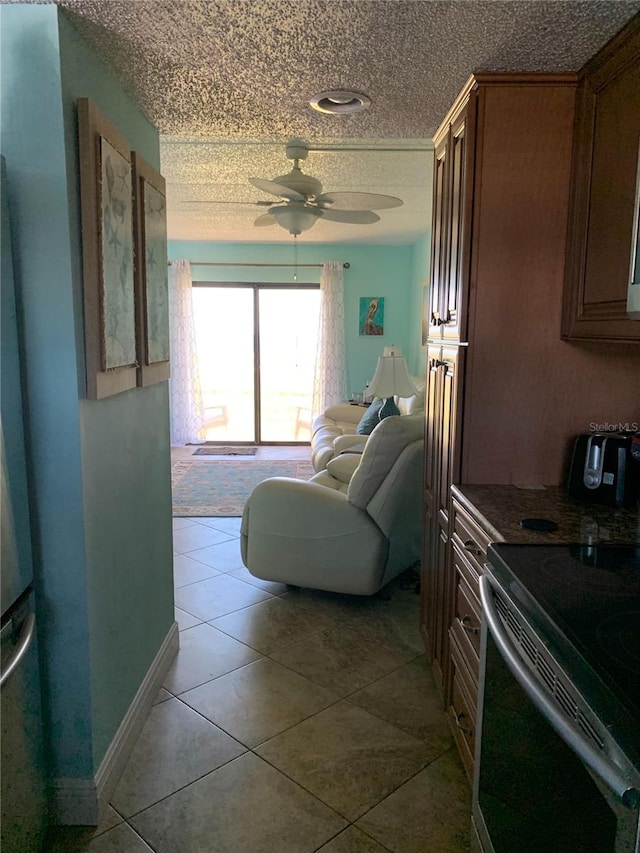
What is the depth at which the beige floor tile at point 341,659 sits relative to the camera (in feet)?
8.27

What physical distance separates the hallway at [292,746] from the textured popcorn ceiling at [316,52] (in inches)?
85.5

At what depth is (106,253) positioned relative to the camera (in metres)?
1.73

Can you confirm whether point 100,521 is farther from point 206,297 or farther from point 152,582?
point 206,297

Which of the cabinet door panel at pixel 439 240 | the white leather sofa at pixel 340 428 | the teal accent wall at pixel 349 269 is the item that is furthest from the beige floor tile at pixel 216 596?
the teal accent wall at pixel 349 269

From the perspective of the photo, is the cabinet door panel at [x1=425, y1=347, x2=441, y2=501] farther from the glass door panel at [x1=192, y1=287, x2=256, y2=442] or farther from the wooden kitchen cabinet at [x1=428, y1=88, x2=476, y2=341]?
Answer: the glass door panel at [x1=192, y1=287, x2=256, y2=442]

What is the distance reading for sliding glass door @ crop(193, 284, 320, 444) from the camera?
730cm

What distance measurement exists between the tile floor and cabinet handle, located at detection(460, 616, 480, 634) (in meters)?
0.53

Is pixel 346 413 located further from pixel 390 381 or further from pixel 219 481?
pixel 390 381

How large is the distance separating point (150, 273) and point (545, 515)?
62.4 inches

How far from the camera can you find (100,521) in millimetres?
1784

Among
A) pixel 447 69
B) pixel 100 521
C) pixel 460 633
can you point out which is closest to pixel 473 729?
pixel 460 633

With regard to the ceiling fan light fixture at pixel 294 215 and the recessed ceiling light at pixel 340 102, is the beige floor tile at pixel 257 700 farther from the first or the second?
the ceiling fan light fixture at pixel 294 215

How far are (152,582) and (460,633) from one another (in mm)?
1179

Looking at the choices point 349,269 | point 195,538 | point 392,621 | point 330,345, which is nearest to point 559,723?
point 392,621
